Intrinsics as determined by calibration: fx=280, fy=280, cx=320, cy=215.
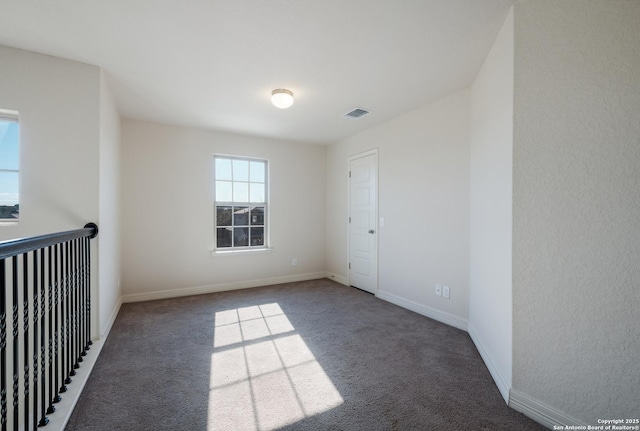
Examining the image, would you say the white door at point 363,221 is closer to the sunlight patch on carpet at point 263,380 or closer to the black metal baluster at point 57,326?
the sunlight patch on carpet at point 263,380

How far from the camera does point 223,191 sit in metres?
4.63

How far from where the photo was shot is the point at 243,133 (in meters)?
4.65

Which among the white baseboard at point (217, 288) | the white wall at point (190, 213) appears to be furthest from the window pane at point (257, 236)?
the white baseboard at point (217, 288)

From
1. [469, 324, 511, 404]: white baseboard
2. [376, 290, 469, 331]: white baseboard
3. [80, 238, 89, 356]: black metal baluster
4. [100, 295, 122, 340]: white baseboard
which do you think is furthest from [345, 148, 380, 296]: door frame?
[80, 238, 89, 356]: black metal baluster

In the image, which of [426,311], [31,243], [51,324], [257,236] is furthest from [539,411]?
[257,236]

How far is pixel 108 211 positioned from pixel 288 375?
2529mm

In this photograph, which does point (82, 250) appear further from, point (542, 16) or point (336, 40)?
point (542, 16)

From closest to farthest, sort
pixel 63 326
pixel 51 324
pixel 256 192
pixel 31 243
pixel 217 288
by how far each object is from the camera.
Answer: pixel 31 243 → pixel 51 324 → pixel 63 326 → pixel 217 288 → pixel 256 192

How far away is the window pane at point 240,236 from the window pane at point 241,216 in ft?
0.28

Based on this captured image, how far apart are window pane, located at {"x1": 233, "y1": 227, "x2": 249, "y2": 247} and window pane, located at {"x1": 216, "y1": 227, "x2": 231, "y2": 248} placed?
0.10 meters

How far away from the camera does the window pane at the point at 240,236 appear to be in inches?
187

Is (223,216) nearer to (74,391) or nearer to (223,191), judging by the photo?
(223,191)

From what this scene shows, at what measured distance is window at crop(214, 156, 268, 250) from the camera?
4.61m

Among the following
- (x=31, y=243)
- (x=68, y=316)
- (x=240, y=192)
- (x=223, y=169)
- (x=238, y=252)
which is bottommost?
(x=68, y=316)
